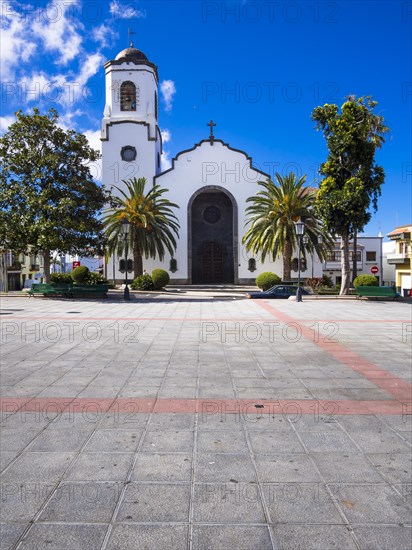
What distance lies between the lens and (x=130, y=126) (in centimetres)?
4088

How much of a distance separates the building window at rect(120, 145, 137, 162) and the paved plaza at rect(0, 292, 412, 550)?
113ft

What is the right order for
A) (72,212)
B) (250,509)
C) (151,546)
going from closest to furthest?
(151,546)
(250,509)
(72,212)

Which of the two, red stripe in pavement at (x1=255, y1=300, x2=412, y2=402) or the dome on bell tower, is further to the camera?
the dome on bell tower

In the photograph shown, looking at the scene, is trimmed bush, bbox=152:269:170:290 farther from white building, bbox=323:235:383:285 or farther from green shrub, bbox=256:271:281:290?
white building, bbox=323:235:383:285

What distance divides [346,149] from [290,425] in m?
20.8

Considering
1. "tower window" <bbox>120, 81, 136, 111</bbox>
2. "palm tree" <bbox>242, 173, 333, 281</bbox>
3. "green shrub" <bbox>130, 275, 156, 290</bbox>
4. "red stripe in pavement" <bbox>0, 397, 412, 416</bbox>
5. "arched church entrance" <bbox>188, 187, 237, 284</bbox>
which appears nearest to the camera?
"red stripe in pavement" <bbox>0, 397, 412, 416</bbox>

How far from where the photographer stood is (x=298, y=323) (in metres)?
13.1

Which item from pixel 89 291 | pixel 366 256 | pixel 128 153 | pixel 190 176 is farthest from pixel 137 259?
pixel 366 256

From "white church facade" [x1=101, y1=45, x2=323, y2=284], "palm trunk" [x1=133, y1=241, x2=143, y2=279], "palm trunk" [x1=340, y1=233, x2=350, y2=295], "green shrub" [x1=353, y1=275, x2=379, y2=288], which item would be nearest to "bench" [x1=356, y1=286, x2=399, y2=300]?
"green shrub" [x1=353, y1=275, x2=379, y2=288]

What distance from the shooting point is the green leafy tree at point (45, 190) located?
21.7 meters

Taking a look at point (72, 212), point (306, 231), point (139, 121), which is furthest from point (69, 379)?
point (139, 121)

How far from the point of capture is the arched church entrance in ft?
134

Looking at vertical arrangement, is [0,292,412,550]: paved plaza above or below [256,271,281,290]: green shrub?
below

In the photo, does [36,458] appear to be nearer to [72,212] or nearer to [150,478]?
[150,478]
